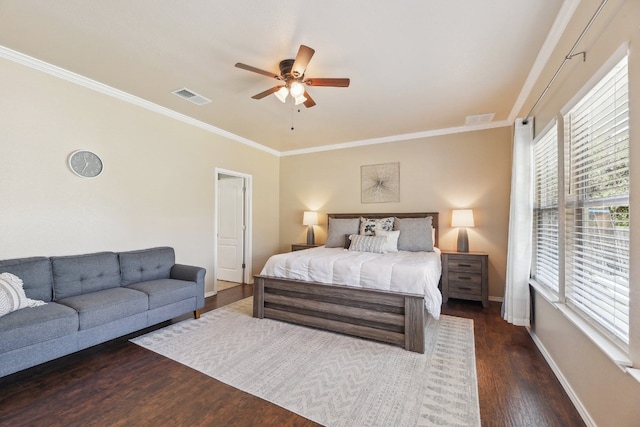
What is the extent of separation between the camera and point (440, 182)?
4656 mm

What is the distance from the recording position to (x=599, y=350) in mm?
1532

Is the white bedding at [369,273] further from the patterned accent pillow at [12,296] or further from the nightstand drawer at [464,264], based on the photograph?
the patterned accent pillow at [12,296]

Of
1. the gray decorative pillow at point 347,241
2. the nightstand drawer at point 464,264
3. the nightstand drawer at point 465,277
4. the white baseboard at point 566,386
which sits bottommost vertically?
the white baseboard at point 566,386

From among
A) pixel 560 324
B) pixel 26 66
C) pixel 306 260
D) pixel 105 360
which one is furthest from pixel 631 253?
pixel 26 66

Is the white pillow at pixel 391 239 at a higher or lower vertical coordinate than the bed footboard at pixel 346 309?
higher

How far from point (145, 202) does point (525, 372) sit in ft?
14.5

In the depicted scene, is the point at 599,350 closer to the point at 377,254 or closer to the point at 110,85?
the point at 377,254

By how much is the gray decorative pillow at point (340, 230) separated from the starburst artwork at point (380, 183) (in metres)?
0.63

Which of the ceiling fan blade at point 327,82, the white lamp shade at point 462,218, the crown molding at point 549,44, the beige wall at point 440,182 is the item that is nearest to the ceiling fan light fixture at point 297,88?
the ceiling fan blade at point 327,82

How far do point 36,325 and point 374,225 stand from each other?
395 cm

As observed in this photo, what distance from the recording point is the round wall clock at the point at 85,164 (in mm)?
2953

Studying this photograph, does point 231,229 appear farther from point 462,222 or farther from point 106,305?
point 462,222

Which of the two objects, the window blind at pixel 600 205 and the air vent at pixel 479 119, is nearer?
the window blind at pixel 600 205

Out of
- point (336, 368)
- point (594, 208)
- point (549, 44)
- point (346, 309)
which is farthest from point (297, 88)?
point (336, 368)
